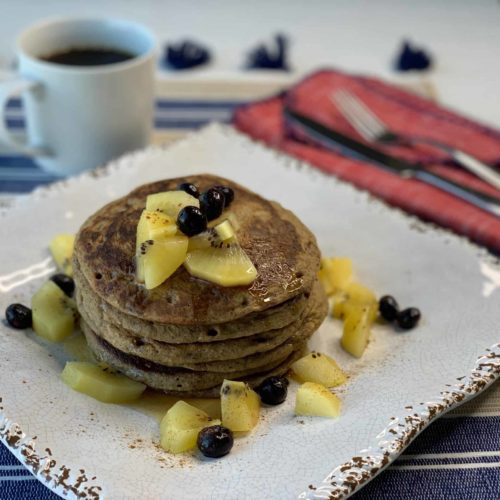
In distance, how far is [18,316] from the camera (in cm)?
254

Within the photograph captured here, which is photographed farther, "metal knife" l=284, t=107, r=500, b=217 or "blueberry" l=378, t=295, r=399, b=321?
"metal knife" l=284, t=107, r=500, b=217

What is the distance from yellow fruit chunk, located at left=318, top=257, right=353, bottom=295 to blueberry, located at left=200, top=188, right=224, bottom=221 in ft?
2.02

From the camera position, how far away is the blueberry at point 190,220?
2229 mm

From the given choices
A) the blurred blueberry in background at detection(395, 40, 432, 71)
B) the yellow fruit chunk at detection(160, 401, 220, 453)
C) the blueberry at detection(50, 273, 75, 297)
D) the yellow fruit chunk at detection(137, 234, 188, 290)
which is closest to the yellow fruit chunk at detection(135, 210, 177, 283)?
the yellow fruit chunk at detection(137, 234, 188, 290)

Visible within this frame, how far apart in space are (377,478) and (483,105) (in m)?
3.02

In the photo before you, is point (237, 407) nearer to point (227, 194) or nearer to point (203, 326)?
point (203, 326)

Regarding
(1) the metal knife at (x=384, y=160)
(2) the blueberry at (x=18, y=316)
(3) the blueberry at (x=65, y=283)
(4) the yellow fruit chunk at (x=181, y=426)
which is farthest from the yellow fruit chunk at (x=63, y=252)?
(1) the metal knife at (x=384, y=160)

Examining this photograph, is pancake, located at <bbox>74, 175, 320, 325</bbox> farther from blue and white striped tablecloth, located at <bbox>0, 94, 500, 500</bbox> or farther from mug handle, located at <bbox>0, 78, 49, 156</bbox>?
mug handle, located at <bbox>0, 78, 49, 156</bbox>

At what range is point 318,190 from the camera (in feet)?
10.8

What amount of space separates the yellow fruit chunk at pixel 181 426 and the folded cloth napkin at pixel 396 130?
5.26ft

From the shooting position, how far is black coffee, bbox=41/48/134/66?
3.73 meters

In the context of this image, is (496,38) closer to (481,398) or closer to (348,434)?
(481,398)

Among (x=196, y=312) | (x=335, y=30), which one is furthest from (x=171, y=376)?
(x=335, y=30)

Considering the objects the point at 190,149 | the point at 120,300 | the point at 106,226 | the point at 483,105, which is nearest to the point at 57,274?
the point at 106,226
